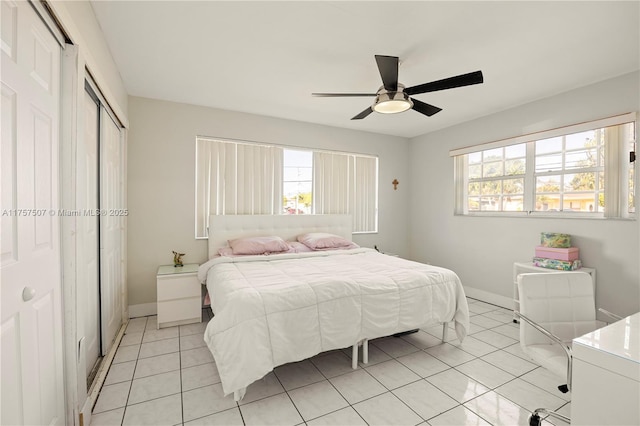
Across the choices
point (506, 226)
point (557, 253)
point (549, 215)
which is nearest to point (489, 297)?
point (506, 226)

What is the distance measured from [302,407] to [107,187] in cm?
247

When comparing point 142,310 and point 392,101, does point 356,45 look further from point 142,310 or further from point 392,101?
point 142,310

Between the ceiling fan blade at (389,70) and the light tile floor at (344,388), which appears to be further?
the ceiling fan blade at (389,70)

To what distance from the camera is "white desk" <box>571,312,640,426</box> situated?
1095 millimetres

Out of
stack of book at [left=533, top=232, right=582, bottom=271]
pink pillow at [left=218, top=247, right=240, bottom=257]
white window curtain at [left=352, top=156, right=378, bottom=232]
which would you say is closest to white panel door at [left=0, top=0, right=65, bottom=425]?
pink pillow at [left=218, top=247, right=240, bottom=257]

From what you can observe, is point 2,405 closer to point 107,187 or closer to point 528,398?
point 107,187

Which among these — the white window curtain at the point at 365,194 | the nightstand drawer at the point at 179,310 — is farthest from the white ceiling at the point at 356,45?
the nightstand drawer at the point at 179,310

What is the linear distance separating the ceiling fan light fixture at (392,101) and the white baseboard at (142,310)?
138 inches

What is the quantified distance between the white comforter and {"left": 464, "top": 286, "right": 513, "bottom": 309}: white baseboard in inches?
A: 61.8

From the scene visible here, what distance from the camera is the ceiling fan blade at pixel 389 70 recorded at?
2.05m

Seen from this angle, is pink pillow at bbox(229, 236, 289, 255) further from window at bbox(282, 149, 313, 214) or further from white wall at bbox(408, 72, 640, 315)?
white wall at bbox(408, 72, 640, 315)

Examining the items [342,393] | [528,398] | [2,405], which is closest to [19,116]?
[2,405]

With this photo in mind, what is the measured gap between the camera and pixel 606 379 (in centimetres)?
115

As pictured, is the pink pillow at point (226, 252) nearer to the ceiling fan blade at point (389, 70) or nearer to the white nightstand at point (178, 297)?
the white nightstand at point (178, 297)
